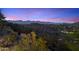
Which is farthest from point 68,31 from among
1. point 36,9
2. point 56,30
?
point 36,9

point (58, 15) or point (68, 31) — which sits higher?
point (58, 15)
